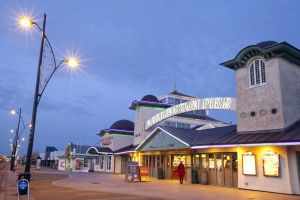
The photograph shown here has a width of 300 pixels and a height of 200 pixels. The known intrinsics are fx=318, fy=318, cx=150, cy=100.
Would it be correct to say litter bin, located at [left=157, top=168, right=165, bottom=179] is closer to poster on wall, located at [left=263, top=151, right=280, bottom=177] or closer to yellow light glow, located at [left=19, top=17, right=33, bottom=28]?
poster on wall, located at [left=263, top=151, right=280, bottom=177]

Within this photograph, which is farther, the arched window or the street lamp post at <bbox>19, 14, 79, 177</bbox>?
the arched window

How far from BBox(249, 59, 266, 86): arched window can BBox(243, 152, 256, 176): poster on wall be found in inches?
190

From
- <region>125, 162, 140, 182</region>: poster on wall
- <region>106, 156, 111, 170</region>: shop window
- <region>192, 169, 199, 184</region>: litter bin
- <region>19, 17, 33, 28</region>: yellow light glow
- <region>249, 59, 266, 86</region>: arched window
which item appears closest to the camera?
<region>19, 17, 33, 28</region>: yellow light glow

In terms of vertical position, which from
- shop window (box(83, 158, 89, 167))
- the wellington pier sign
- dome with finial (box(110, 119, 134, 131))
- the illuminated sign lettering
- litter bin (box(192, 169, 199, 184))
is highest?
dome with finial (box(110, 119, 134, 131))

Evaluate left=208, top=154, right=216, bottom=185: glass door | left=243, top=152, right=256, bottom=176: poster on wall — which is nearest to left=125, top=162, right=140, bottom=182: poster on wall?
left=208, top=154, right=216, bottom=185: glass door

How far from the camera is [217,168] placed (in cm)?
2392

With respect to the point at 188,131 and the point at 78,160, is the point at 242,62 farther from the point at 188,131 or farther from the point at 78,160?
the point at 78,160

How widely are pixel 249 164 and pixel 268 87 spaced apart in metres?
5.12

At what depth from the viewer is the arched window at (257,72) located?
69.7 feet

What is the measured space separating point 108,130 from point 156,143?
66.9ft

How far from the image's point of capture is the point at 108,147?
164 feet

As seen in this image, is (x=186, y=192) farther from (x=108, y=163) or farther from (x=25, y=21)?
(x=108, y=163)

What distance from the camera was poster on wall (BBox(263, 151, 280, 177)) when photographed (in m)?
18.7

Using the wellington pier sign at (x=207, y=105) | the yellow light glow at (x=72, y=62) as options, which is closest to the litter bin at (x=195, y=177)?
the wellington pier sign at (x=207, y=105)
